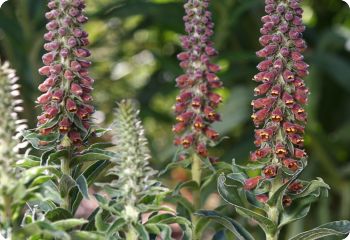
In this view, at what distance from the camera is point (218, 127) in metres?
4.72

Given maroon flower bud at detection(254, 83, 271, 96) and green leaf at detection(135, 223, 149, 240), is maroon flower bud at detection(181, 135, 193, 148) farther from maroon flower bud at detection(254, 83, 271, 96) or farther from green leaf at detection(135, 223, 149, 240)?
green leaf at detection(135, 223, 149, 240)

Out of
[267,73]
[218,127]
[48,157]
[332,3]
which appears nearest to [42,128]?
[48,157]

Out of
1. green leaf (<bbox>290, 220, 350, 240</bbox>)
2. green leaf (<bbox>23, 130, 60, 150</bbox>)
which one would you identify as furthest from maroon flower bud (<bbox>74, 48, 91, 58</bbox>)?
green leaf (<bbox>290, 220, 350, 240</bbox>)

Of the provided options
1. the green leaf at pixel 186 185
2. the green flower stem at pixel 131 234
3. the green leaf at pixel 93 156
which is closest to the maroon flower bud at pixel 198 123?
the green leaf at pixel 186 185

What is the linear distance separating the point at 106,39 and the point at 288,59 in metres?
3.94

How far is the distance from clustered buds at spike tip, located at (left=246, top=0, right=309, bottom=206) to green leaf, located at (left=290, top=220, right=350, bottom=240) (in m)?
0.16

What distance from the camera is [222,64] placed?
5.46m

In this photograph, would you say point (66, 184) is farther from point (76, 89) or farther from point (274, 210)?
point (274, 210)

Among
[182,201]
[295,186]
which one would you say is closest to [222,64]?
[182,201]

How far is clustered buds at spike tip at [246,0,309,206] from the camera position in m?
1.83

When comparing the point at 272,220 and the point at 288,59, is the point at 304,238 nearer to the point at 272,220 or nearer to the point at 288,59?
the point at 272,220

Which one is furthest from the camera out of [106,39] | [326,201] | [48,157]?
[106,39]

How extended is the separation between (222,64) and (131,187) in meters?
3.91

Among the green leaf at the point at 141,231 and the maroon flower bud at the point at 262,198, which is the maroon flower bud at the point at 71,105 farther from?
the maroon flower bud at the point at 262,198
